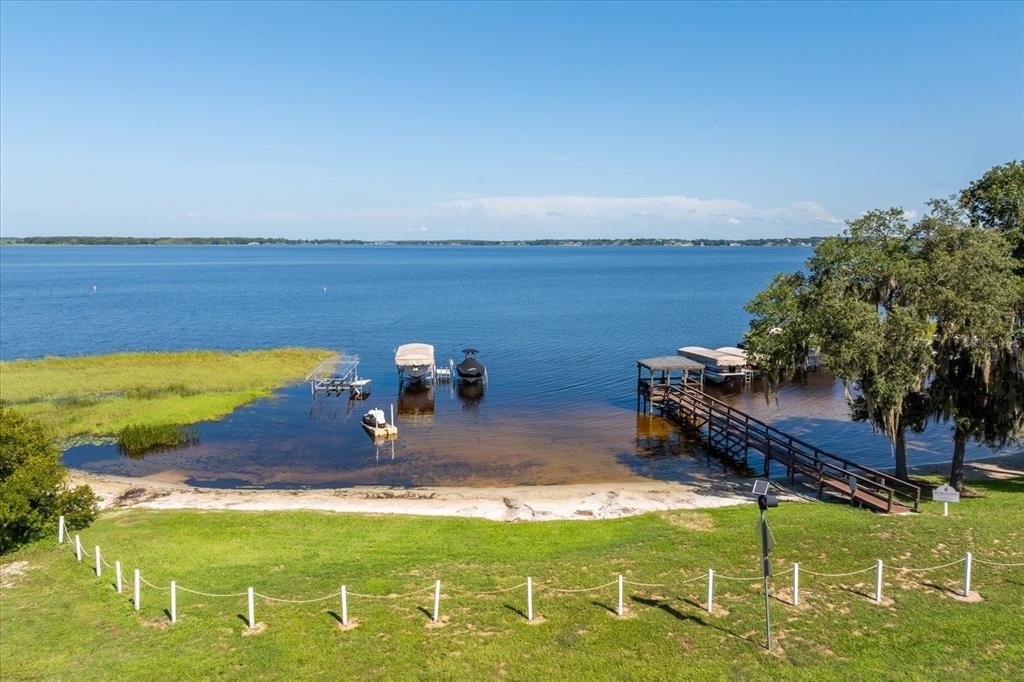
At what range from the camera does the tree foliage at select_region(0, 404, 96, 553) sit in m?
19.6

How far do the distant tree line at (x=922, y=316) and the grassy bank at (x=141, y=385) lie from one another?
34.5m

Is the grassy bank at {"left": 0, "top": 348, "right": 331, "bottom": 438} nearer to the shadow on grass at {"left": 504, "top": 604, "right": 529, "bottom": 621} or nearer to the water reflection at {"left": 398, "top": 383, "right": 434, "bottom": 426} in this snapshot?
the water reflection at {"left": 398, "top": 383, "right": 434, "bottom": 426}

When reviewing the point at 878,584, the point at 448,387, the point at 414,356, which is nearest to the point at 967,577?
the point at 878,584

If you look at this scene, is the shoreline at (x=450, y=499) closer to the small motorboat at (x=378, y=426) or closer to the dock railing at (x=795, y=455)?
the dock railing at (x=795, y=455)

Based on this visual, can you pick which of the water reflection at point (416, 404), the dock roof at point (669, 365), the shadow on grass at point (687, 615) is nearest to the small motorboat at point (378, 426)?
the water reflection at point (416, 404)

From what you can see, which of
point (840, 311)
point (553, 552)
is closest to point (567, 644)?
point (553, 552)

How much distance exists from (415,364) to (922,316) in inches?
1356

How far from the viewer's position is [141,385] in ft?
157

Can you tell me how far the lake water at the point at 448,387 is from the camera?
107 feet

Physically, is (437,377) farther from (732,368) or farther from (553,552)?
(553,552)

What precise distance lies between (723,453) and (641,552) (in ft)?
55.9

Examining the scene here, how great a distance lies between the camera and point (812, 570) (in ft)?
57.1

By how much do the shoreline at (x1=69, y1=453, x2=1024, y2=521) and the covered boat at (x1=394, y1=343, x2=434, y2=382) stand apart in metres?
20.9

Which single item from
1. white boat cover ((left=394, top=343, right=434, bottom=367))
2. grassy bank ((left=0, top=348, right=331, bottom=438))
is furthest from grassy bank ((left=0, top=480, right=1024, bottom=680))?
white boat cover ((left=394, top=343, right=434, bottom=367))
